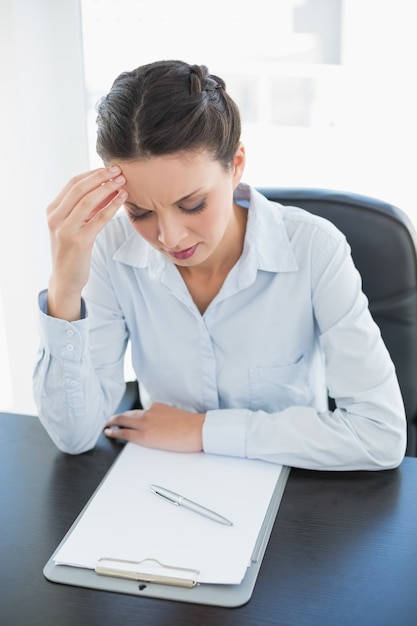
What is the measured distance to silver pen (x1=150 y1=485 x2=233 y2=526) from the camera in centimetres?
108

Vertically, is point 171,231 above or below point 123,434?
above

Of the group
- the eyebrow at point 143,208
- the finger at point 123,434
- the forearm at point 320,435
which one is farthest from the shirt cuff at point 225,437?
the eyebrow at point 143,208

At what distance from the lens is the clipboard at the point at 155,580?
0.95 m

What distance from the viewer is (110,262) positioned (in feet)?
4.68

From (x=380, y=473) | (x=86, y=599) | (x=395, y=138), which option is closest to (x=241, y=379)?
(x=380, y=473)

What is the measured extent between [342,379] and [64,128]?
122cm

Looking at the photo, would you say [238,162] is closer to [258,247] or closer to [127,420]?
[258,247]

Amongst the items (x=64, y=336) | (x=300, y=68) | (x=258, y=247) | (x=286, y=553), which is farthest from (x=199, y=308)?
(x=300, y=68)

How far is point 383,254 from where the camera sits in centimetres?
147

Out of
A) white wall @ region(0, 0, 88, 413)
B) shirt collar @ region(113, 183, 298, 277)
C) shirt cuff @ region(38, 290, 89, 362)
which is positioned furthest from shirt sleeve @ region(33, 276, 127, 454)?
white wall @ region(0, 0, 88, 413)

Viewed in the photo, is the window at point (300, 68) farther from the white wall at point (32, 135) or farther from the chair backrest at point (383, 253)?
the chair backrest at point (383, 253)

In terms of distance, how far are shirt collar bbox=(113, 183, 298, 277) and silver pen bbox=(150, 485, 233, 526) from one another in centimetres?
42

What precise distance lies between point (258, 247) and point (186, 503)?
48cm

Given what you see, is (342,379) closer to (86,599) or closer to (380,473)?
(380,473)
